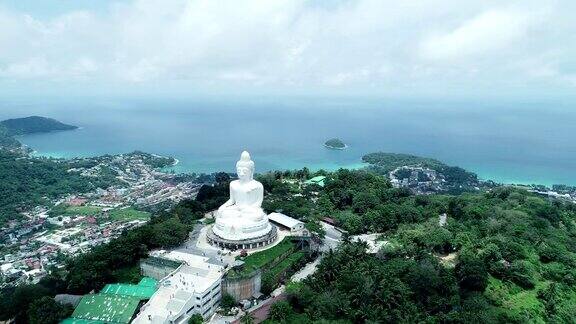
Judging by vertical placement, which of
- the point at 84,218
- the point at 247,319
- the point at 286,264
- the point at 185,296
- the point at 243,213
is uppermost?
the point at 243,213

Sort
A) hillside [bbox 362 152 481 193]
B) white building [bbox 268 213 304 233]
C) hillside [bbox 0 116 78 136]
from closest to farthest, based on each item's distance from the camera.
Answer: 1. white building [bbox 268 213 304 233]
2. hillside [bbox 362 152 481 193]
3. hillside [bbox 0 116 78 136]

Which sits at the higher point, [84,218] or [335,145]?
[335,145]

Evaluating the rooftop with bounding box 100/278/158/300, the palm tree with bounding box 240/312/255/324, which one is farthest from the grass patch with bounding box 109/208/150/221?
the palm tree with bounding box 240/312/255/324

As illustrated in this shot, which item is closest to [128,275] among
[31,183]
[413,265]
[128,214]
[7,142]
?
[413,265]

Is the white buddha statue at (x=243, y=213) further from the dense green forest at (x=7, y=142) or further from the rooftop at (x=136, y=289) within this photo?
the dense green forest at (x=7, y=142)

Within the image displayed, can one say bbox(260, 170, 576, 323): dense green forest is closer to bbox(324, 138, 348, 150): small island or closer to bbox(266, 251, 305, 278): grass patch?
bbox(266, 251, 305, 278): grass patch

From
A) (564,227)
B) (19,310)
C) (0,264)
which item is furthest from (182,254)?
(564,227)

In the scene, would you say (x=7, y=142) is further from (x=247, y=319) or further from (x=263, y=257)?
(x=247, y=319)
